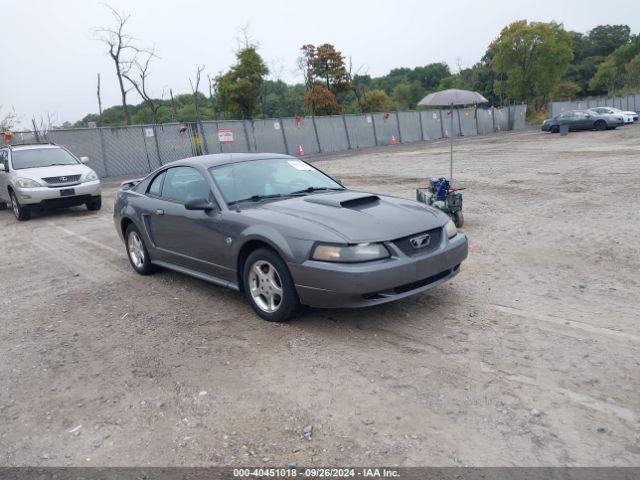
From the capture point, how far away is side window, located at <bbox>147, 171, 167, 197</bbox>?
20.5 ft

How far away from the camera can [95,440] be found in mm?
3168

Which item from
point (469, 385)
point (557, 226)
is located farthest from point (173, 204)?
point (557, 226)

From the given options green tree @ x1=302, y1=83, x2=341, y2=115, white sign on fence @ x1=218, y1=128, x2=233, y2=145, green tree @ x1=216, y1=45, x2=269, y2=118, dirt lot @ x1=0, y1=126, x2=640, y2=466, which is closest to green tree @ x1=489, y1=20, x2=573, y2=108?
green tree @ x1=302, y1=83, x2=341, y2=115

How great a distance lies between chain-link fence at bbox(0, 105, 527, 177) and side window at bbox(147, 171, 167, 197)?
7.61 metres

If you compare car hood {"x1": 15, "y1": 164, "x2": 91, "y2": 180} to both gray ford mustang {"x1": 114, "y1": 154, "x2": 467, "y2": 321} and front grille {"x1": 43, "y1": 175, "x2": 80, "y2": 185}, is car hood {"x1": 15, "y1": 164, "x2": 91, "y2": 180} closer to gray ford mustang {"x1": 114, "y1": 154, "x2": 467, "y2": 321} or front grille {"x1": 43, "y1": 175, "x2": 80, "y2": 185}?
front grille {"x1": 43, "y1": 175, "x2": 80, "y2": 185}

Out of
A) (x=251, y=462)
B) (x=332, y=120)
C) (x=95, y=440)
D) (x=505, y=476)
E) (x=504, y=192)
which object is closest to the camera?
(x=505, y=476)

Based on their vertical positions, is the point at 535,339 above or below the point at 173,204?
below

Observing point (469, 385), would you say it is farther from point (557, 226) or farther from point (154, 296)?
point (557, 226)

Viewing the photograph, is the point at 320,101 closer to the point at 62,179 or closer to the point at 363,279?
the point at 62,179

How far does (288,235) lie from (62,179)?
29.6 feet

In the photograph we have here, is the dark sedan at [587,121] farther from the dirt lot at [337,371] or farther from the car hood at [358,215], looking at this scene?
the car hood at [358,215]

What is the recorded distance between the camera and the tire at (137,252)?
255 inches

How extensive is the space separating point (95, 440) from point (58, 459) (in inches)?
8.4

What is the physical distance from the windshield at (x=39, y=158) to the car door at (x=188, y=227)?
23.8ft
